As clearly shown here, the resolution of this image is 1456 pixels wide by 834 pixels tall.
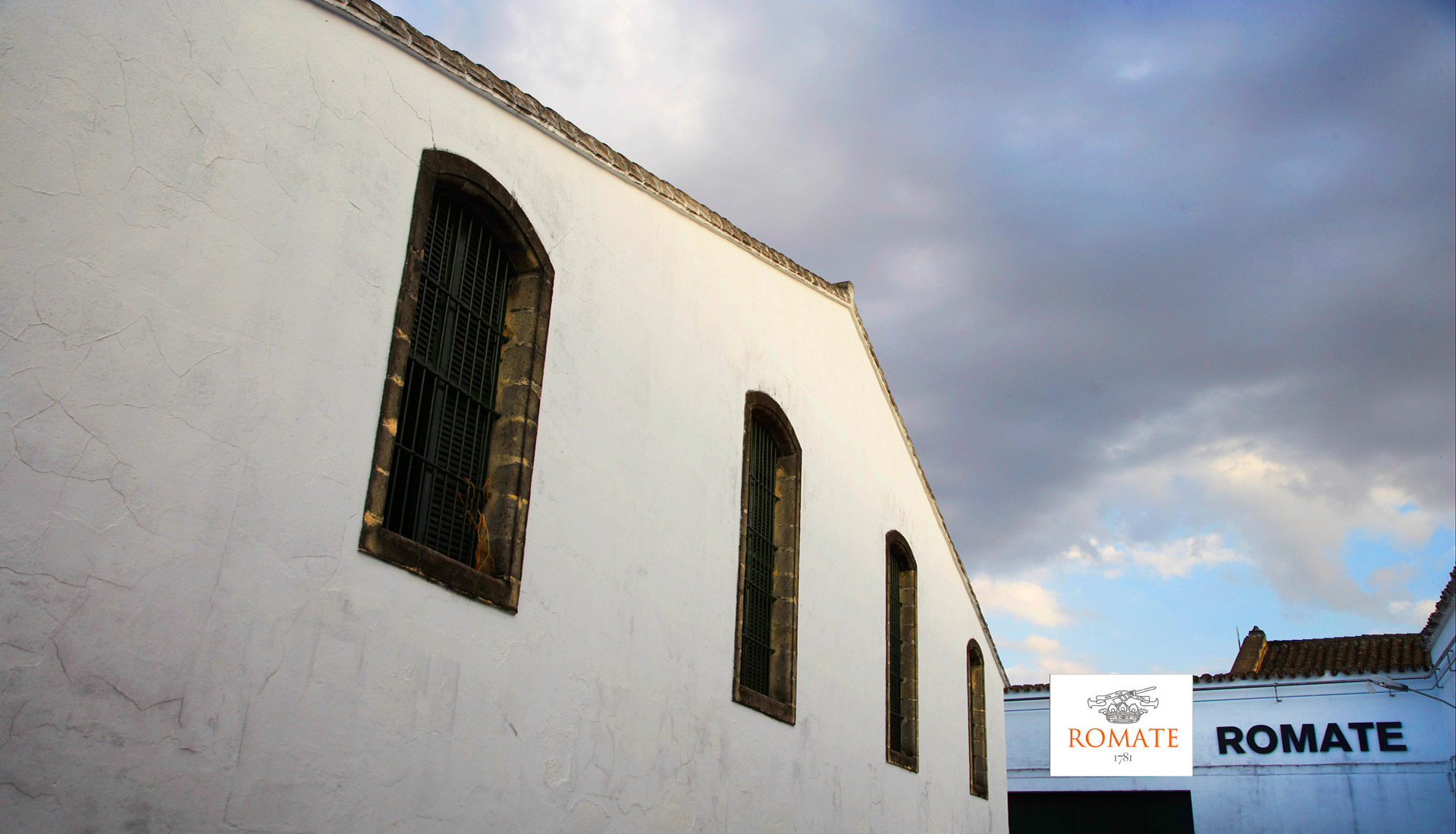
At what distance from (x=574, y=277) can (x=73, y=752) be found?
4145 millimetres

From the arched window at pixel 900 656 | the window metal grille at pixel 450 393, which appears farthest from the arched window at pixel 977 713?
the window metal grille at pixel 450 393

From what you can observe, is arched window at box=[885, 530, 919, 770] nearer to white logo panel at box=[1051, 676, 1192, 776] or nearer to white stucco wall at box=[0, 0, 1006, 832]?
white stucco wall at box=[0, 0, 1006, 832]

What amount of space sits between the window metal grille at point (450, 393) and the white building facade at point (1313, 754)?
16.0 m

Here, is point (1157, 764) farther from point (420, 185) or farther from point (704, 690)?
point (420, 185)

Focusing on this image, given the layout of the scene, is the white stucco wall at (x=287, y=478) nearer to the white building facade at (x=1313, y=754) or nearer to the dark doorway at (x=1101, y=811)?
the white building facade at (x=1313, y=754)

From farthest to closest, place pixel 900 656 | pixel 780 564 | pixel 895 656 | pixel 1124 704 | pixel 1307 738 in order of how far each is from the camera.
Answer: pixel 1124 704 < pixel 1307 738 < pixel 900 656 < pixel 895 656 < pixel 780 564

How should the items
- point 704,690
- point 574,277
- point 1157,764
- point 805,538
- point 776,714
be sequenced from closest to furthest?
point 574,277, point 704,690, point 776,714, point 805,538, point 1157,764

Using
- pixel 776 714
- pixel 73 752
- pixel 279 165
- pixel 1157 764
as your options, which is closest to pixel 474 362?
pixel 279 165

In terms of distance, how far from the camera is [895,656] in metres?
12.4

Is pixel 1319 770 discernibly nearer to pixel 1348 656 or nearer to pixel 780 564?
pixel 1348 656

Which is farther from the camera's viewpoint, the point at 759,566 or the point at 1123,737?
the point at 1123,737

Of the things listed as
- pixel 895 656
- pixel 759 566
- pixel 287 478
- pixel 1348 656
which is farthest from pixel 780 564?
pixel 1348 656

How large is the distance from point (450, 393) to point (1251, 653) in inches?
873

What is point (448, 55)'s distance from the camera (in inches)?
255
